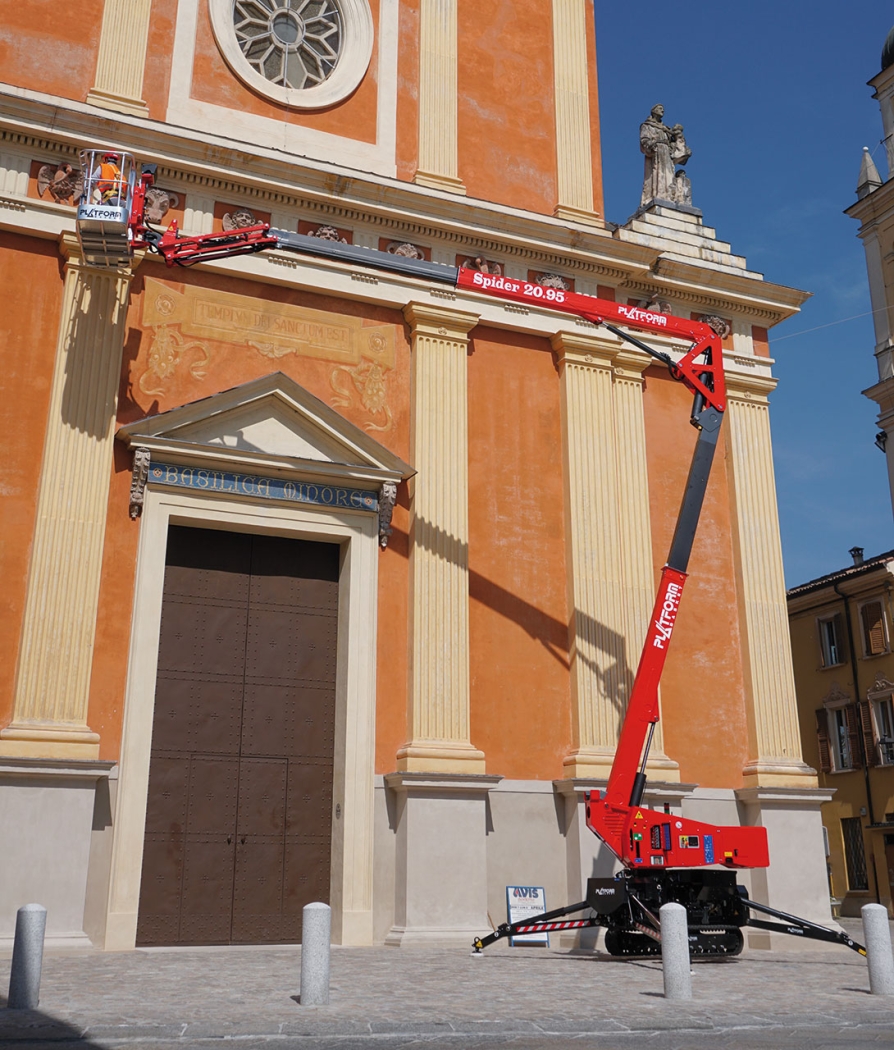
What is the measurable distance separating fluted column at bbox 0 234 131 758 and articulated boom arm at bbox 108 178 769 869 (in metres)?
1.23

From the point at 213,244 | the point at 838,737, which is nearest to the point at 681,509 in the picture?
the point at 213,244

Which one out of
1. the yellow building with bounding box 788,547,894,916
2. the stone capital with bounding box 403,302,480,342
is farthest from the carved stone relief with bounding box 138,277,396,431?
the yellow building with bounding box 788,547,894,916

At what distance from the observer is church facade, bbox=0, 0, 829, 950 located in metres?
13.4

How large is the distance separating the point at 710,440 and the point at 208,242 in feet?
22.1

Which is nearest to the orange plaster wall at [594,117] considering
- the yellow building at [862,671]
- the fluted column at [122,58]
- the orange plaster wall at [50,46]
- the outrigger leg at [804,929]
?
the fluted column at [122,58]

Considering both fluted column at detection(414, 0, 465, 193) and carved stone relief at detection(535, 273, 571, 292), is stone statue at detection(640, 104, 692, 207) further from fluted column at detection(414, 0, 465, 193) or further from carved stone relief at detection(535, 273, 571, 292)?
fluted column at detection(414, 0, 465, 193)

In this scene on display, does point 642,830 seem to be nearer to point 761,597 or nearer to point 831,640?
point 761,597

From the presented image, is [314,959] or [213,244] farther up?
[213,244]

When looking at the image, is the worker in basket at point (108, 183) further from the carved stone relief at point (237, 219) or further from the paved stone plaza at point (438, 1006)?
the paved stone plaza at point (438, 1006)

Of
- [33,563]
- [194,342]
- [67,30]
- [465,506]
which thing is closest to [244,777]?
[33,563]

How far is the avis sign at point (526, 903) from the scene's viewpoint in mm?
14148

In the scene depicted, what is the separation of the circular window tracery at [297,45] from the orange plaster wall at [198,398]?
350 cm

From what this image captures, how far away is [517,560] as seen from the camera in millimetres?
15945

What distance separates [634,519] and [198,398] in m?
6.58
